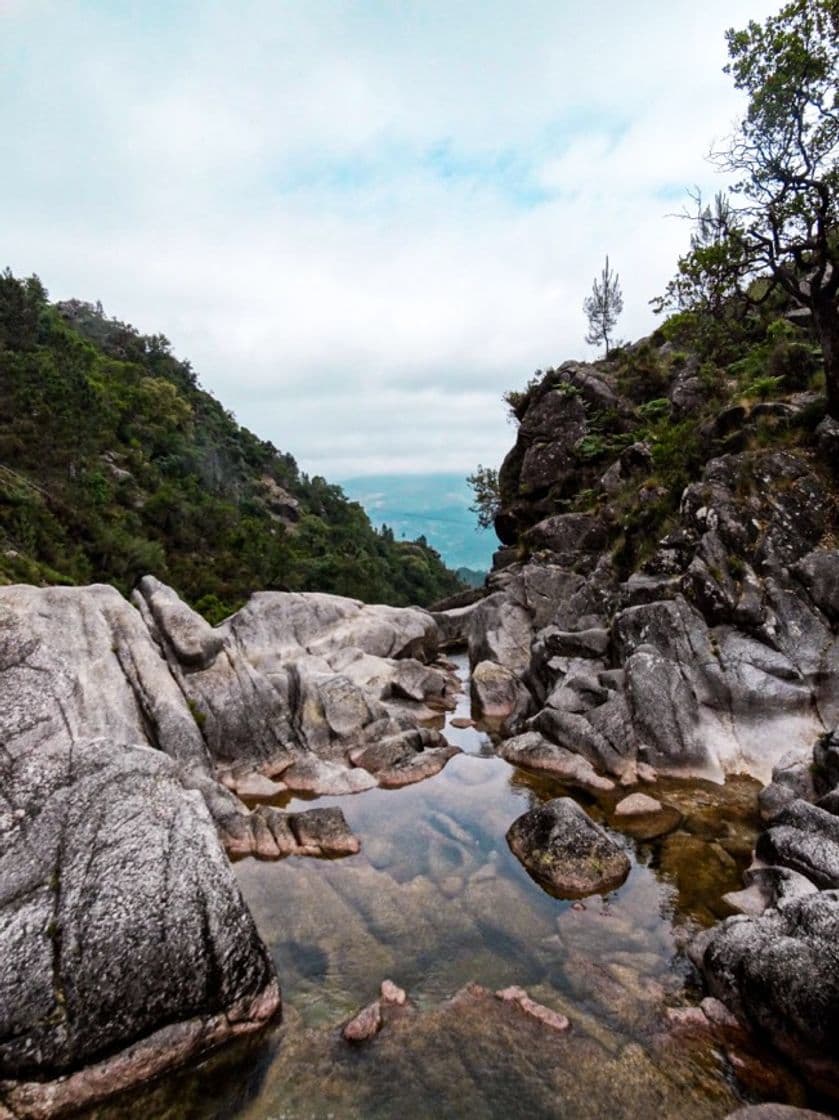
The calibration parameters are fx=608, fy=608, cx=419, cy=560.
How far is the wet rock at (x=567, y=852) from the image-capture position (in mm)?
13766

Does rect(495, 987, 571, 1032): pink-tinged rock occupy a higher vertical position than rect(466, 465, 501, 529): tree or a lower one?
lower

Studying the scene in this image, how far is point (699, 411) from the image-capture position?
103 feet

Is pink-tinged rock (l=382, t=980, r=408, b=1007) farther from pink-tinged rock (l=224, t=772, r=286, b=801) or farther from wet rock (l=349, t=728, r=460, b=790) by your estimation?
pink-tinged rock (l=224, t=772, r=286, b=801)

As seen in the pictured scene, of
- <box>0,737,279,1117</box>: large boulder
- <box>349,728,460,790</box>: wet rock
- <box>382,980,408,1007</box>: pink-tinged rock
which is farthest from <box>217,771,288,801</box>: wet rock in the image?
→ <box>382,980,408,1007</box>: pink-tinged rock

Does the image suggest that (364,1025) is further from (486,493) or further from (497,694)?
(486,493)

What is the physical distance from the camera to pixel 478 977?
11.0 meters

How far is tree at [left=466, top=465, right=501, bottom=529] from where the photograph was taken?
Result: 56638mm

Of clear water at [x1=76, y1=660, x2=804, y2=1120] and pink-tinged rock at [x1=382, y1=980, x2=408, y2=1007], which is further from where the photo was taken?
pink-tinged rock at [x1=382, y1=980, x2=408, y2=1007]

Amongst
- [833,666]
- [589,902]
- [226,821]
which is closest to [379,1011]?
[589,902]

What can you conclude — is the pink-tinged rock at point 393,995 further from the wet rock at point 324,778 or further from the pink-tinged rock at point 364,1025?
the wet rock at point 324,778

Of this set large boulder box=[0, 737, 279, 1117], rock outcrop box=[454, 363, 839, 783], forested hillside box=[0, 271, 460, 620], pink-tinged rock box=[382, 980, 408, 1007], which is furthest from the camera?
forested hillside box=[0, 271, 460, 620]

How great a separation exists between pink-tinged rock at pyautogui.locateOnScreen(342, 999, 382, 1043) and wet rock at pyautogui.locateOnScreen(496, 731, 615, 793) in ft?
35.3

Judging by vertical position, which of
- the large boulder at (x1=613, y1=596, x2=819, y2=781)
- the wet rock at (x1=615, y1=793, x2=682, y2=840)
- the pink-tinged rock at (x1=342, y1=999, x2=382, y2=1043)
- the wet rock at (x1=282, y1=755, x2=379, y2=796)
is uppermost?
the large boulder at (x1=613, y1=596, x2=819, y2=781)

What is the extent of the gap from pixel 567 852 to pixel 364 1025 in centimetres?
641
